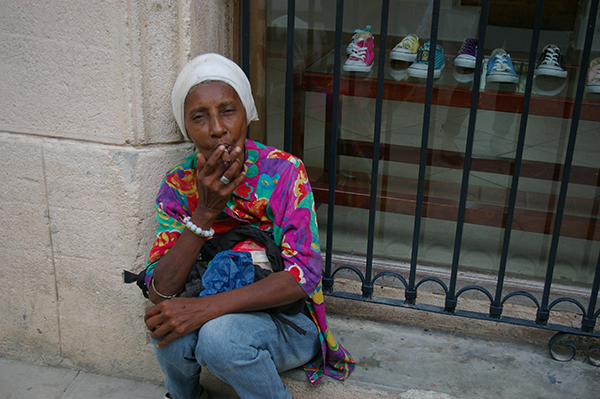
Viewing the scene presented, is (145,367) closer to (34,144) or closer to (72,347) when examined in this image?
(72,347)

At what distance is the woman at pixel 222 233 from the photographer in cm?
159

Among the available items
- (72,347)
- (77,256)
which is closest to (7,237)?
(77,256)

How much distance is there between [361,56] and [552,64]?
102 cm

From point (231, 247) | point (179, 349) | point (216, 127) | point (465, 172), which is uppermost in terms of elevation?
point (216, 127)

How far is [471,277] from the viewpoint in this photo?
2.47m

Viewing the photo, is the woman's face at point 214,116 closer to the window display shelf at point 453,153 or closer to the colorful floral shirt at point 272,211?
the colorful floral shirt at point 272,211

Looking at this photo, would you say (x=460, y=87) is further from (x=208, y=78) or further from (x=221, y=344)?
(x=221, y=344)

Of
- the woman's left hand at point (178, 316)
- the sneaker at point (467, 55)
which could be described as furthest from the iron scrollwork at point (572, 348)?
the woman's left hand at point (178, 316)

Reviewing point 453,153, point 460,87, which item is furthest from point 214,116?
point 453,153

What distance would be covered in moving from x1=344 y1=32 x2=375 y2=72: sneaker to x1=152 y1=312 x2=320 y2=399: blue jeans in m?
1.37

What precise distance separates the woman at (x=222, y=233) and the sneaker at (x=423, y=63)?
3.42 ft

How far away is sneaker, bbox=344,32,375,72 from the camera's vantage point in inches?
97.7

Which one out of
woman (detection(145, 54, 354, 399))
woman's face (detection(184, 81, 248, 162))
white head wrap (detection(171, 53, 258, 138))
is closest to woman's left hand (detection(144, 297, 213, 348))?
woman (detection(145, 54, 354, 399))

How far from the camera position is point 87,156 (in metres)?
1.93
